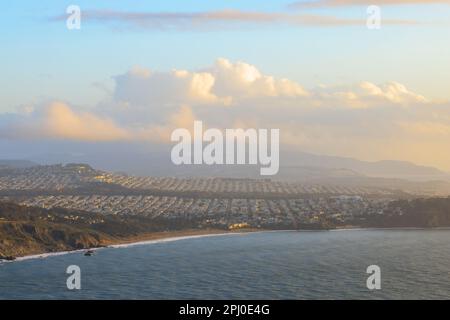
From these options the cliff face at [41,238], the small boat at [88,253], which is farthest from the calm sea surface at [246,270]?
the cliff face at [41,238]

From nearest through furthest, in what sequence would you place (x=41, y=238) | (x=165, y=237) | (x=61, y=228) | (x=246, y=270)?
(x=246, y=270)
(x=41, y=238)
(x=61, y=228)
(x=165, y=237)

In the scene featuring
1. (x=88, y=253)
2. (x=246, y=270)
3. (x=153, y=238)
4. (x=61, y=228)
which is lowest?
(x=246, y=270)

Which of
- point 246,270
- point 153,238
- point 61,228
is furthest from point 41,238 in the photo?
point 246,270

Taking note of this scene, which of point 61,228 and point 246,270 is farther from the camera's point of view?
point 61,228

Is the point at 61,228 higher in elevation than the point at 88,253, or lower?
higher

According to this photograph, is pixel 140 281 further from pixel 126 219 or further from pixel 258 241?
pixel 126 219

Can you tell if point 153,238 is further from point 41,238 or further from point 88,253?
point 88,253

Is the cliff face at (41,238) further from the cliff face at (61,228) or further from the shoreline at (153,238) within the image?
the shoreline at (153,238)

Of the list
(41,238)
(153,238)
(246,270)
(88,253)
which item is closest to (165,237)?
(153,238)

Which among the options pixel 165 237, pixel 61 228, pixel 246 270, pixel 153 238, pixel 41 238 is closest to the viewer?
pixel 246 270
